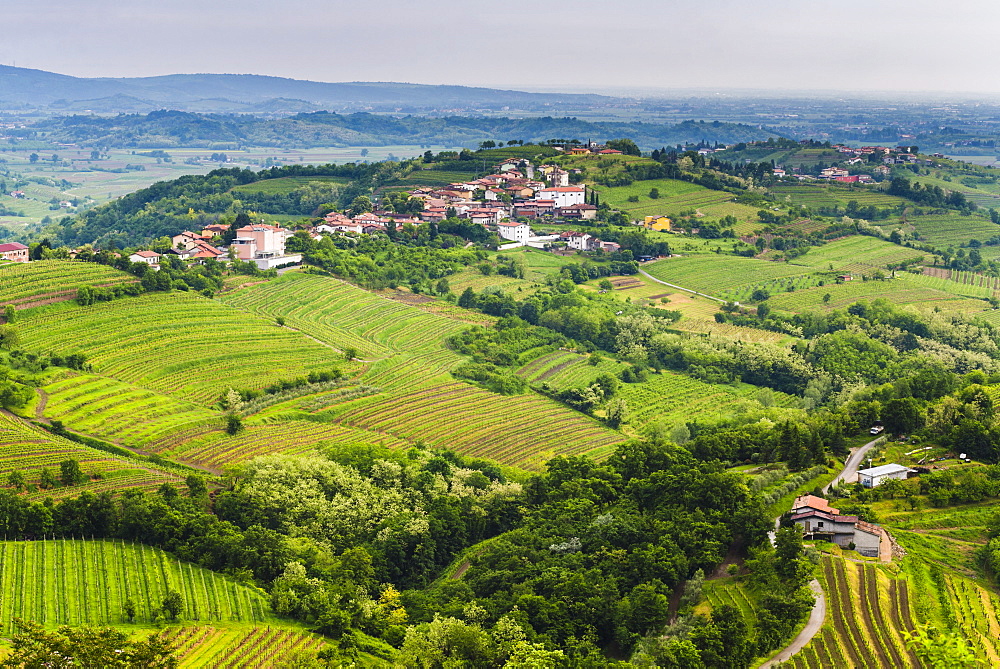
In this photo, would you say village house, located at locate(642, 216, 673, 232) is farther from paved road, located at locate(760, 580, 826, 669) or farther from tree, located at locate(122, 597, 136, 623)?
tree, located at locate(122, 597, 136, 623)

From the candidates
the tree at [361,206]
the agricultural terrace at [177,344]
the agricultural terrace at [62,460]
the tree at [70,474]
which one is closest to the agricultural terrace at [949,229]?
the tree at [361,206]

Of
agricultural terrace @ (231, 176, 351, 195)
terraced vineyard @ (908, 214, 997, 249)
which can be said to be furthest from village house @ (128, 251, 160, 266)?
terraced vineyard @ (908, 214, 997, 249)

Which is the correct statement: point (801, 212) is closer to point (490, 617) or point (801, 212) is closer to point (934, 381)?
point (934, 381)

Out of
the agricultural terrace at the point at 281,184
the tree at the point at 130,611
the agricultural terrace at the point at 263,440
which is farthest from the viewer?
the agricultural terrace at the point at 281,184

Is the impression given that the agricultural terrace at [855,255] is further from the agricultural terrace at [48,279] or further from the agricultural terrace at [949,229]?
the agricultural terrace at [48,279]

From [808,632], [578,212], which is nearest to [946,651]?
[808,632]

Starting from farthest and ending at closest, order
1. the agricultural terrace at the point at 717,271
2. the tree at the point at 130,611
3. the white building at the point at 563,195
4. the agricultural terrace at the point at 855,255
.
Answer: the white building at the point at 563,195, the agricultural terrace at the point at 855,255, the agricultural terrace at the point at 717,271, the tree at the point at 130,611

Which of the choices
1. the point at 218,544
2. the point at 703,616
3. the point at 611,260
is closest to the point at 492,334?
the point at 611,260
